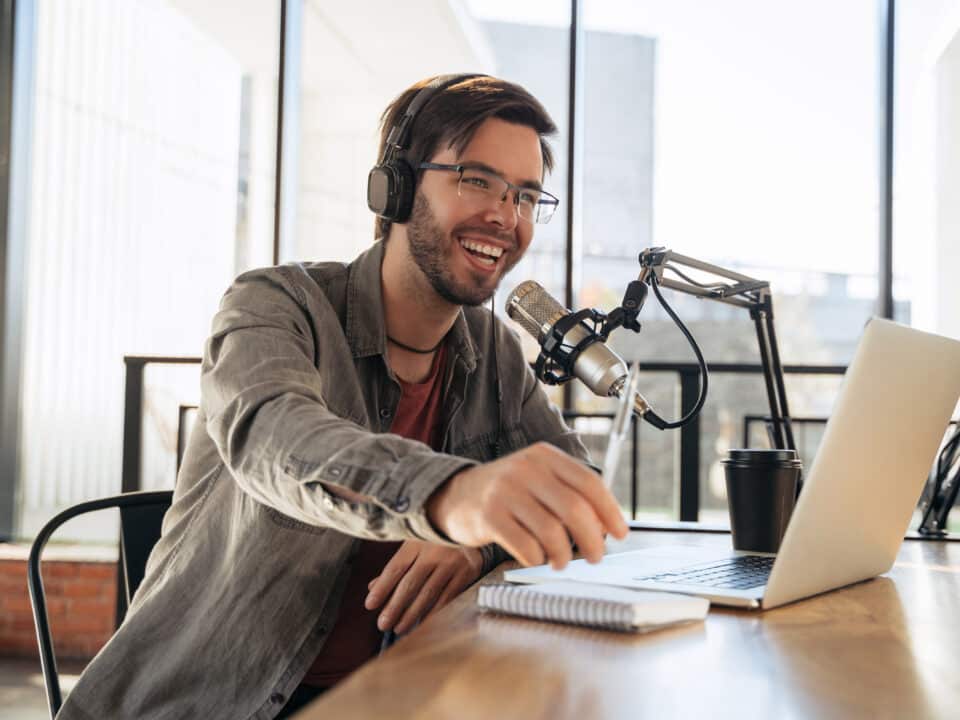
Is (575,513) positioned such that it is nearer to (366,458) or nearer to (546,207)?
(366,458)

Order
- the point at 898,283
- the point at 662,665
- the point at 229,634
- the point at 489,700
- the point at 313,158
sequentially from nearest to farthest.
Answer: the point at 489,700, the point at 662,665, the point at 229,634, the point at 898,283, the point at 313,158

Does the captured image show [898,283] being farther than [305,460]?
Yes

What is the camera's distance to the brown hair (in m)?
1.49

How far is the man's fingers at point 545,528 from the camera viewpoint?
2.24 feet

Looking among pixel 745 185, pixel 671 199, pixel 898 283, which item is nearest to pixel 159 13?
pixel 671 199

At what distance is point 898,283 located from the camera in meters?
4.16

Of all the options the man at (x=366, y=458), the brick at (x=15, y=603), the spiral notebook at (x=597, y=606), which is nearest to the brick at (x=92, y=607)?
the brick at (x=15, y=603)

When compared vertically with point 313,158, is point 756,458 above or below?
below

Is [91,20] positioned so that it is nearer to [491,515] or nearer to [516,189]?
[516,189]

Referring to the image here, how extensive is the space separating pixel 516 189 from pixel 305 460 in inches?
30.7

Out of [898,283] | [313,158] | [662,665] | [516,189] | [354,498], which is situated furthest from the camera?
[313,158]

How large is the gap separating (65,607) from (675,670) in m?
3.53

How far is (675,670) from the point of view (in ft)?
2.20

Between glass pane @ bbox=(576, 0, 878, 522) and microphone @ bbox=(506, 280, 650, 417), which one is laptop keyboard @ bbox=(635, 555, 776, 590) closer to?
microphone @ bbox=(506, 280, 650, 417)
